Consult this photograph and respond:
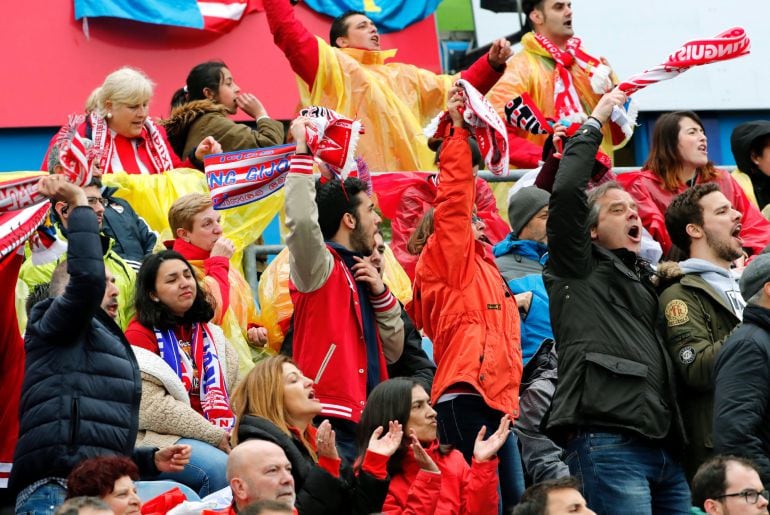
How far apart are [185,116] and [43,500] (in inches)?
182

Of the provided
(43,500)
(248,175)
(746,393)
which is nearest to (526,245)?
(248,175)

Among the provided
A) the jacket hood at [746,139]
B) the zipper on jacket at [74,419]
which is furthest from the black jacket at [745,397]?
the jacket hood at [746,139]

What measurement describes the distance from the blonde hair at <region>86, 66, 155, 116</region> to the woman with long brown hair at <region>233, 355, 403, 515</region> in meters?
3.69

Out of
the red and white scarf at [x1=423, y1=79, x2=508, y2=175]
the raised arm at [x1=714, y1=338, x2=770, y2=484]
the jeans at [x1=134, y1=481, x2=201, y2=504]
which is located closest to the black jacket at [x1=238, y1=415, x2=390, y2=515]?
the jeans at [x1=134, y1=481, x2=201, y2=504]

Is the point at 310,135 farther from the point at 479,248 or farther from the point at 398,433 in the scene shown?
the point at 398,433

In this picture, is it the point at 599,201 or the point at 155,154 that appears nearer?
the point at 599,201

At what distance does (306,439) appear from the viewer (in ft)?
24.3

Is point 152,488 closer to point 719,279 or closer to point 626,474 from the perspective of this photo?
point 626,474

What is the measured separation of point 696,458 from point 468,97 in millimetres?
1969

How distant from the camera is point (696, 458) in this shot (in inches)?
298

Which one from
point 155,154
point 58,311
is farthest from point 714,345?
point 155,154

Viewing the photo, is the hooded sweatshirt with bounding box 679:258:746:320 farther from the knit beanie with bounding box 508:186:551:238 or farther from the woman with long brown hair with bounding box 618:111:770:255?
the woman with long brown hair with bounding box 618:111:770:255

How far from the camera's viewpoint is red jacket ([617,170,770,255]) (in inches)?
405

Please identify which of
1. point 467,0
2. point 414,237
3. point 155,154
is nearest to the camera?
point 414,237
